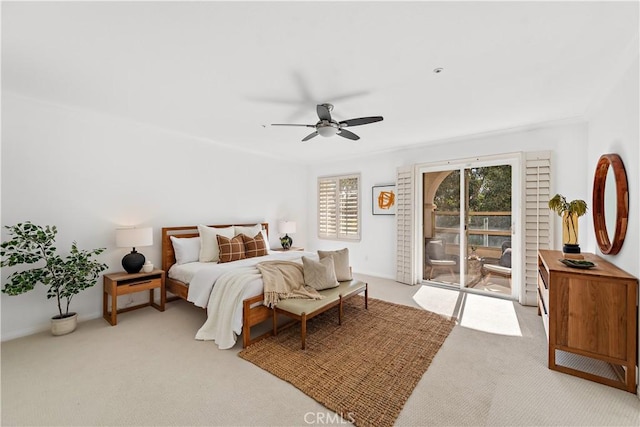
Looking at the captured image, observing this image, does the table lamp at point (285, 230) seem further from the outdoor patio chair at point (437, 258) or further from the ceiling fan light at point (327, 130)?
the ceiling fan light at point (327, 130)

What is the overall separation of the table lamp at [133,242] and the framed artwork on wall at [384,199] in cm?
392

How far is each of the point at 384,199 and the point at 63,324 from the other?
4.98 m

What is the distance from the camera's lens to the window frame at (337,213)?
578 cm

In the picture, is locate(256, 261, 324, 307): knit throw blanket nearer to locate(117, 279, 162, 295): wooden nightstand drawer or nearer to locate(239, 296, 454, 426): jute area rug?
locate(239, 296, 454, 426): jute area rug

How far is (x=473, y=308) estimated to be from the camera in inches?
144

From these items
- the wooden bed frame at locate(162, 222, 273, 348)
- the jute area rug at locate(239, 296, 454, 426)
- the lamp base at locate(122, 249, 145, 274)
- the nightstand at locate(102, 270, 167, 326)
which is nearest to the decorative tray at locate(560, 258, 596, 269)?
the jute area rug at locate(239, 296, 454, 426)

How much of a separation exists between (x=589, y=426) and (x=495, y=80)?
270cm

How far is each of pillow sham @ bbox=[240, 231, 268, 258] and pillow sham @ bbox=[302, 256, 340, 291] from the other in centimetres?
125

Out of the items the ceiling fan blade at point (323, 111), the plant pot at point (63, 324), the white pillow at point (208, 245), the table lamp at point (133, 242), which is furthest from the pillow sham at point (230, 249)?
the ceiling fan blade at point (323, 111)

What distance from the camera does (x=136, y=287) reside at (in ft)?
10.9

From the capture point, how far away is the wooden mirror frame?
2.21 metres

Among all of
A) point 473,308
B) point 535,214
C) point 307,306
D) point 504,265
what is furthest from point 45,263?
point 535,214

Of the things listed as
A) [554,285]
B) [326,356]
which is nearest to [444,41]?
[554,285]

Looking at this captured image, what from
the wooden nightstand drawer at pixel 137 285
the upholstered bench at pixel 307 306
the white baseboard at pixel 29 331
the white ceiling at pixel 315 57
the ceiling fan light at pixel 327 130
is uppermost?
the white ceiling at pixel 315 57
